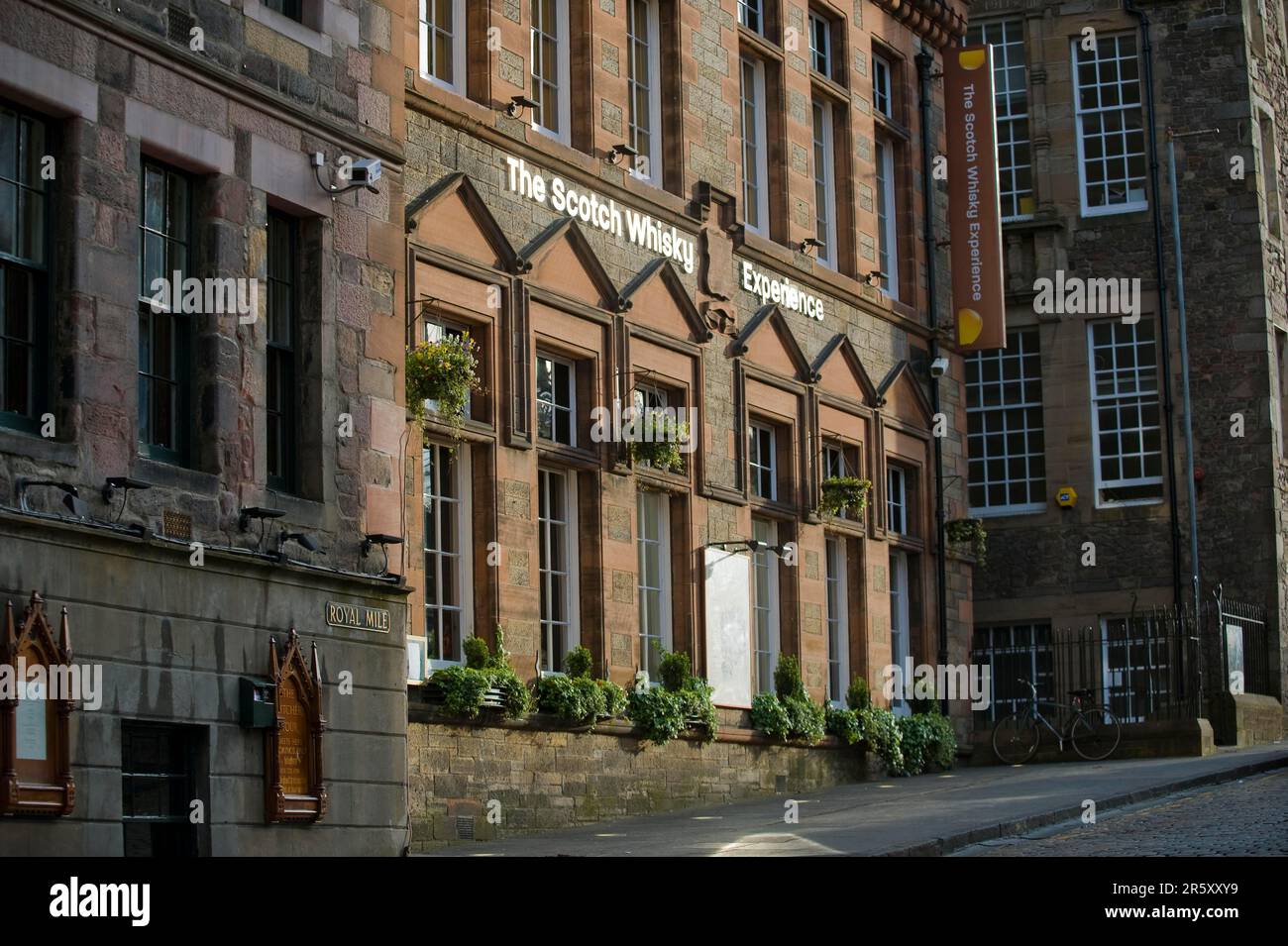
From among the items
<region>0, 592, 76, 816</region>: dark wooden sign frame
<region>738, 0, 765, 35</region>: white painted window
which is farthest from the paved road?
<region>738, 0, 765, 35</region>: white painted window

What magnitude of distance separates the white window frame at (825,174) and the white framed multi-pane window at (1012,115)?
9661mm

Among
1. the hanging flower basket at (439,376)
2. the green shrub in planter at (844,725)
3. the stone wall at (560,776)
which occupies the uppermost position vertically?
the hanging flower basket at (439,376)

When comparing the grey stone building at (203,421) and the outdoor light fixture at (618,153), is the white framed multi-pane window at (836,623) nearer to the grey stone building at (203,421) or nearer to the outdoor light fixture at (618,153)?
the outdoor light fixture at (618,153)

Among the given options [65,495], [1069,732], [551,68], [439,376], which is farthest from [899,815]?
[1069,732]

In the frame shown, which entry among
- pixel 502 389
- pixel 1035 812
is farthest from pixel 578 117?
pixel 1035 812

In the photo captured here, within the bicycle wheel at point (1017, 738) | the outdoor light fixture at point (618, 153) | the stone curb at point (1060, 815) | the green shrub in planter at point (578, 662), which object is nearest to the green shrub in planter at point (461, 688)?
the green shrub in planter at point (578, 662)

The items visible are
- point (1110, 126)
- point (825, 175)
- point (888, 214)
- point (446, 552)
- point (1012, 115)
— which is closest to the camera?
point (446, 552)

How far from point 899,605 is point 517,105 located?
10.5m

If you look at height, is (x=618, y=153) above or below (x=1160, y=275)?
below

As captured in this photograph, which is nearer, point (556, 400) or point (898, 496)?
point (556, 400)

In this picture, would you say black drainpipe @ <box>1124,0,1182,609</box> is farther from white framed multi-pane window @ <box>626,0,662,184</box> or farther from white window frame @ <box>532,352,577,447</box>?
white window frame @ <box>532,352,577,447</box>

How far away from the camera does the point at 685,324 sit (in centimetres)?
2398

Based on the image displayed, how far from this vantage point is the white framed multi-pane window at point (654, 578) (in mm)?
23031

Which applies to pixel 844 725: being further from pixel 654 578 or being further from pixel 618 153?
pixel 618 153
